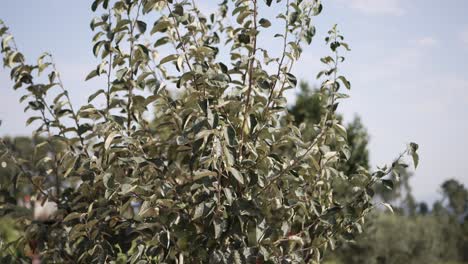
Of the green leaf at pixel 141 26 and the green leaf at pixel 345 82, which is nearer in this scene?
the green leaf at pixel 141 26

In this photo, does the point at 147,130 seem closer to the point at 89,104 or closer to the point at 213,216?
the point at 89,104

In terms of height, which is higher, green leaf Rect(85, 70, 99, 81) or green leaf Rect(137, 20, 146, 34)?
green leaf Rect(137, 20, 146, 34)

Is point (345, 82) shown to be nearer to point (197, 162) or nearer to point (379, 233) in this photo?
point (197, 162)

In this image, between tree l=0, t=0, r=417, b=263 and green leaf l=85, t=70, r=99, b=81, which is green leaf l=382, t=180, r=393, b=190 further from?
green leaf l=85, t=70, r=99, b=81

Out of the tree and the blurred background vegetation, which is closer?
the tree

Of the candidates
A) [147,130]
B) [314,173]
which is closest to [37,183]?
[147,130]

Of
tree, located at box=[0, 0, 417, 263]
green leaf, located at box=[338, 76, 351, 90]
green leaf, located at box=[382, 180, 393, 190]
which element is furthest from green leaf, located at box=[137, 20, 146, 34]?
green leaf, located at box=[382, 180, 393, 190]

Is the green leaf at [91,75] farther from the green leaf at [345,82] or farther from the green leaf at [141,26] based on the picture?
the green leaf at [345,82]

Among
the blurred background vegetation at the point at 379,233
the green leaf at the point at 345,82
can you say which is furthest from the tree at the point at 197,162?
the blurred background vegetation at the point at 379,233

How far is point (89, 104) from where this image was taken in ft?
9.09

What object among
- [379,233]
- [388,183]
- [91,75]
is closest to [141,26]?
[91,75]

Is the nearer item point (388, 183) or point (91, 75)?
point (388, 183)

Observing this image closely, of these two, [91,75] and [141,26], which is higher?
[141,26]

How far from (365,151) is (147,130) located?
4620mm
